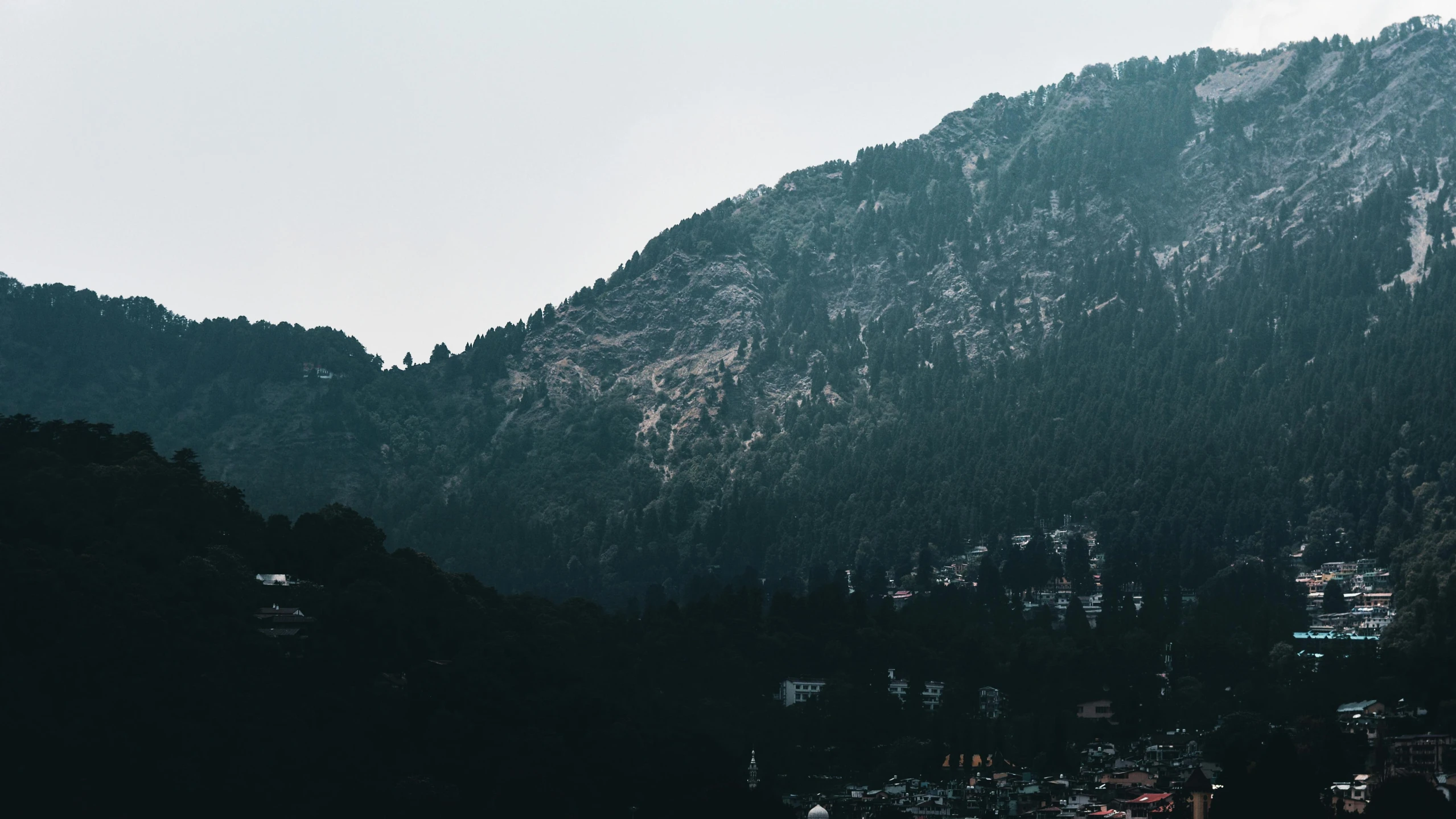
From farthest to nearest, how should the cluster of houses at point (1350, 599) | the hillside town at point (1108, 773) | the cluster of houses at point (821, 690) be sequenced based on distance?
1. the cluster of houses at point (1350, 599)
2. the cluster of houses at point (821, 690)
3. the hillside town at point (1108, 773)

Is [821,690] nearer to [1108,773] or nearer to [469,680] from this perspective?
[1108,773]

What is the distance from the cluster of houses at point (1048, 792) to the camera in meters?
121

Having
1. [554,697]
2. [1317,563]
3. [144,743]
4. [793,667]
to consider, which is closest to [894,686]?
[793,667]

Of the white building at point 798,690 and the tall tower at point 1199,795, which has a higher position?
the white building at point 798,690

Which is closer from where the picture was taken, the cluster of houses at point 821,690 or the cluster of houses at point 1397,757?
the cluster of houses at point 1397,757

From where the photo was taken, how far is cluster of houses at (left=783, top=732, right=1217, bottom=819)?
12119cm

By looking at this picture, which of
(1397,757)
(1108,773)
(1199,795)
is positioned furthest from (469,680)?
(1397,757)

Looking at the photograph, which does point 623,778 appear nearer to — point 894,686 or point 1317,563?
point 894,686

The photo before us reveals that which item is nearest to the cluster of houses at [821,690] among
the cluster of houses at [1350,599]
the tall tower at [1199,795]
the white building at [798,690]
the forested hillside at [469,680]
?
the white building at [798,690]

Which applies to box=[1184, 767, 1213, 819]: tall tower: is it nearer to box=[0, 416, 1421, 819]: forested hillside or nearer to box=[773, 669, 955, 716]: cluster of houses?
box=[0, 416, 1421, 819]: forested hillside

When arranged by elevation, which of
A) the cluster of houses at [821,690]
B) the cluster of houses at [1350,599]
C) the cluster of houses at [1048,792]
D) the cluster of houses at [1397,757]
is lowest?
the cluster of houses at [1048,792]

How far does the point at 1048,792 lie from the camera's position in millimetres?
129000

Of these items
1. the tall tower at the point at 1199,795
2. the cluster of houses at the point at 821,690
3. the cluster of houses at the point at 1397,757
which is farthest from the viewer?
the cluster of houses at the point at 821,690

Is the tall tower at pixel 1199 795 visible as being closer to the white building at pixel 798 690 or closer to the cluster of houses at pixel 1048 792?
the cluster of houses at pixel 1048 792
